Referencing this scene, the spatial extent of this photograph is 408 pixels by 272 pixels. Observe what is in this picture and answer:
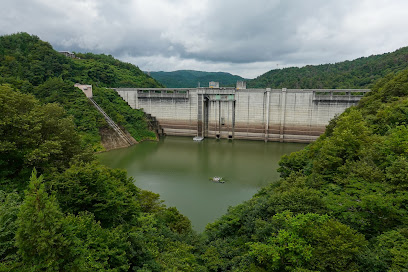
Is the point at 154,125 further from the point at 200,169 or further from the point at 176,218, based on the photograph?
the point at 176,218

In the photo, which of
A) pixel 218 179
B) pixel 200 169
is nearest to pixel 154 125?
pixel 200 169

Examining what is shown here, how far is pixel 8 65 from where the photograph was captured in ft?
88.1

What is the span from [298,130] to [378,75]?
2669cm

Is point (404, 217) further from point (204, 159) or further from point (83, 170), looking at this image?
point (204, 159)

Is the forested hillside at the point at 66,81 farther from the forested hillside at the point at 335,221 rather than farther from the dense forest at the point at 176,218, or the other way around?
the forested hillside at the point at 335,221

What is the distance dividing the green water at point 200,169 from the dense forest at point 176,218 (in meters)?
3.32

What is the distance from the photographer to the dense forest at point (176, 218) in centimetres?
360

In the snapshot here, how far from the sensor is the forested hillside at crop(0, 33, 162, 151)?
23062 millimetres

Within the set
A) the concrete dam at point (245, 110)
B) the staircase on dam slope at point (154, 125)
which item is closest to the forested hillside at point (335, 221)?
the concrete dam at point (245, 110)

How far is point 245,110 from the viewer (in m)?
26.6

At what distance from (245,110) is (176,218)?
19320mm

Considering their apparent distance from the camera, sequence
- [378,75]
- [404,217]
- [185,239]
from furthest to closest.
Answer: [378,75]
[185,239]
[404,217]

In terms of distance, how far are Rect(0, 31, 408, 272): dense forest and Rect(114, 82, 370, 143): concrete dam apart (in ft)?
52.8

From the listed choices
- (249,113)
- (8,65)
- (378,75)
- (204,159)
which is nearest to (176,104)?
(249,113)
